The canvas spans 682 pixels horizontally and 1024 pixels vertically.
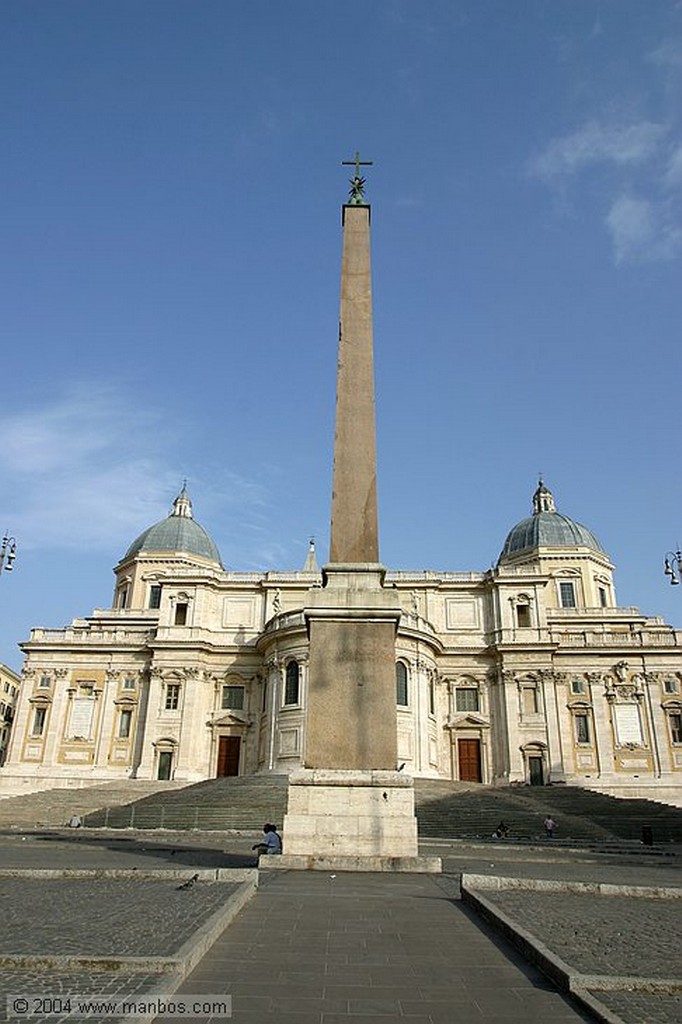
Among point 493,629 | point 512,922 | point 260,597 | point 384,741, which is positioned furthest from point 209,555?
point 512,922

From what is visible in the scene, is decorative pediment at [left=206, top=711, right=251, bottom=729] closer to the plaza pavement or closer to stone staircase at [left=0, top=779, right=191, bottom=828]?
stone staircase at [left=0, top=779, right=191, bottom=828]

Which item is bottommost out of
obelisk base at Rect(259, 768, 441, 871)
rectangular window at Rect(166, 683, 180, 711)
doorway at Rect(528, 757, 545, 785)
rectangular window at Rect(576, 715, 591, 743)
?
obelisk base at Rect(259, 768, 441, 871)

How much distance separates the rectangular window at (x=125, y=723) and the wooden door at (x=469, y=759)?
1902 centimetres

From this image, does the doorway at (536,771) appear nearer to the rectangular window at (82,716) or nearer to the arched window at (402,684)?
the arched window at (402,684)

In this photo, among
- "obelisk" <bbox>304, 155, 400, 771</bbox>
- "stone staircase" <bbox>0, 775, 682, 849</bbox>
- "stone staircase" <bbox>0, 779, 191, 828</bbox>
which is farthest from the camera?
"stone staircase" <bbox>0, 779, 191, 828</bbox>

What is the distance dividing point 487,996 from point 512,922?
2.13m

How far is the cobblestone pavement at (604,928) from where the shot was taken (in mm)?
5379

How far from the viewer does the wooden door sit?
43750 millimetres

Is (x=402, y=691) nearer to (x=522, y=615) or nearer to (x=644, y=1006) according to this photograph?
(x=522, y=615)

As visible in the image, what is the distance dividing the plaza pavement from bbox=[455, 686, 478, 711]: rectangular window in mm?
35081

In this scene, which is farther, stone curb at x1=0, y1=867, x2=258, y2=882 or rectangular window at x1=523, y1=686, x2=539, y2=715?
rectangular window at x1=523, y1=686, x2=539, y2=715

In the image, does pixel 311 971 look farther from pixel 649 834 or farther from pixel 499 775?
pixel 499 775

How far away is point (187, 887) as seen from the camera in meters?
8.86

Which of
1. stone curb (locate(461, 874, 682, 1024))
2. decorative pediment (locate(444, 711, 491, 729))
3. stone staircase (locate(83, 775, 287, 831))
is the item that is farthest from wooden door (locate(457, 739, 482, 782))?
stone curb (locate(461, 874, 682, 1024))
